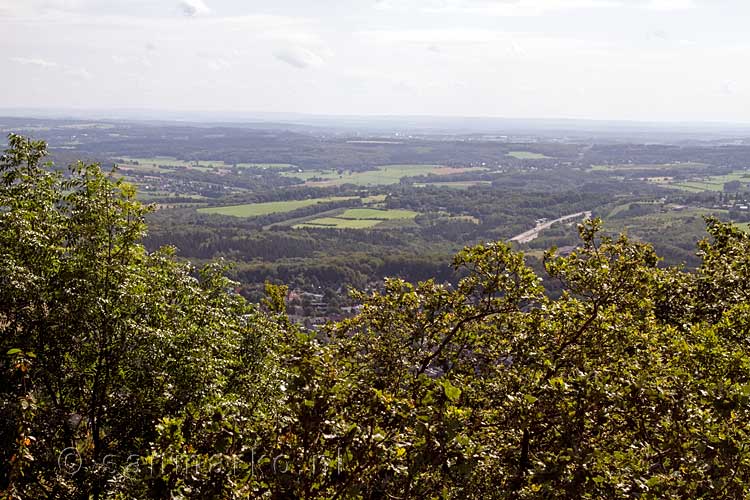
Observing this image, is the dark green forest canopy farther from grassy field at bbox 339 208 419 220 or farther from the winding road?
grassy field at bbox 339 208 419 220

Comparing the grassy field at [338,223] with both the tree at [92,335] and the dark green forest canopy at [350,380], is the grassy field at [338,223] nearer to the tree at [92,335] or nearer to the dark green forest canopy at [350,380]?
the dark green forest canopy at [350,380]

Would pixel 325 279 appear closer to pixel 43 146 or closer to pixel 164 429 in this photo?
pixel 43 146

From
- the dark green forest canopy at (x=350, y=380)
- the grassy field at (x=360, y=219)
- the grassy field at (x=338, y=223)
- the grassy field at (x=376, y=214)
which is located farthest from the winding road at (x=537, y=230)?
the dark green forest canopy at (x=350, y=380)

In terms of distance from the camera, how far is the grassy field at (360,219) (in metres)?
162

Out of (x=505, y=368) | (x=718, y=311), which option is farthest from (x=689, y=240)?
(x=505, y=368)

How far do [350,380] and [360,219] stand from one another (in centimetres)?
16235

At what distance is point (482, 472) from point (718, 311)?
11.0 meters

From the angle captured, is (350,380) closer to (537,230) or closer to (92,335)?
(92,335)

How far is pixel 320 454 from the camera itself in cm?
685

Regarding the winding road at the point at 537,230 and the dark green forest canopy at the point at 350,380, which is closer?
the dark green forest canopy at the point at 350,380

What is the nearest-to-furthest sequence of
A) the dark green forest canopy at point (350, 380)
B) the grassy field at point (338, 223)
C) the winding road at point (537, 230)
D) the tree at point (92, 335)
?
1. the dark green forest canopy at point (350, 380)
2. the tree at point (92, 335)
3. the winding road at point (537, 230)
4. the grassy field at point (338, 223)

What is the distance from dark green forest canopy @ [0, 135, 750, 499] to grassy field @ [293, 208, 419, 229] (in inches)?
5699

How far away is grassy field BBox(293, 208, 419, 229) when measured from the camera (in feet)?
531

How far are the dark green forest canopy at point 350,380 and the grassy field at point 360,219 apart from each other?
144766 mm
